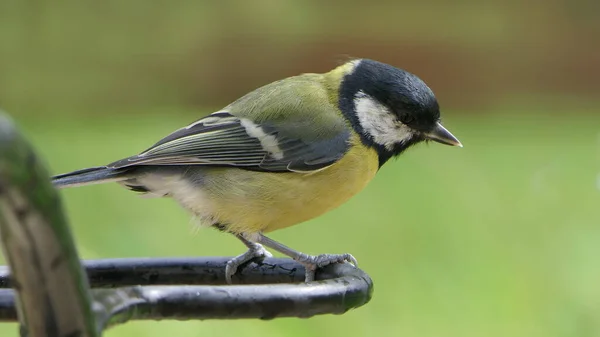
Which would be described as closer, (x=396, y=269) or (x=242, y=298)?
(x=242, y=298)

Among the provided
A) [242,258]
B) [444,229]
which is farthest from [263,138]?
[444,229]

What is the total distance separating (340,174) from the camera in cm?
164

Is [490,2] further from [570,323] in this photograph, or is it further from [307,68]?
[570,323]

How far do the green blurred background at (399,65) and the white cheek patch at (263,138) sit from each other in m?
0.43

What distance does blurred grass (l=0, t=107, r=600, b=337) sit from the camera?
2084 mm

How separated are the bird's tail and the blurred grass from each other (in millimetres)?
466

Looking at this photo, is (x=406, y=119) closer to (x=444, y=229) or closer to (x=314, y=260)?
(x=314, y=260)

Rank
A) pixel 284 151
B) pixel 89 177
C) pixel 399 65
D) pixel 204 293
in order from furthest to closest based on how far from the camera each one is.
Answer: pixel 399 65
pixel 284 151
pixel 89 177
pixel 204 293

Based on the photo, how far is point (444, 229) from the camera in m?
2.35

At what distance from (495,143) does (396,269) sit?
26.1 inches

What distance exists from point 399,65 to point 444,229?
0.47 meters

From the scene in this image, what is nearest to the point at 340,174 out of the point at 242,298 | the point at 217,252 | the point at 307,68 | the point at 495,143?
the point at 307,68

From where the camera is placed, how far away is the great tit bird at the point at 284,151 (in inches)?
62.1

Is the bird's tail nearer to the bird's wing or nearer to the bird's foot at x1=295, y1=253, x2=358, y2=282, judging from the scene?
the bird's wing
